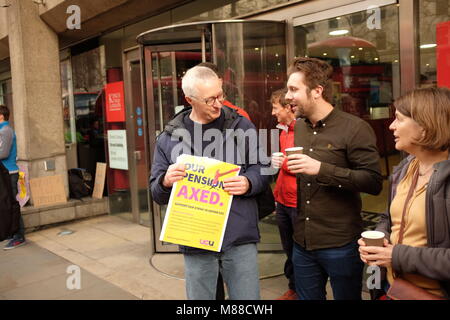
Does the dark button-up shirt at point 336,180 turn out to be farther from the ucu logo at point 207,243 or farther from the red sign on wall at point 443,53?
the red sign on wall at point 443,53

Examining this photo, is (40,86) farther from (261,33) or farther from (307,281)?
(307,281)

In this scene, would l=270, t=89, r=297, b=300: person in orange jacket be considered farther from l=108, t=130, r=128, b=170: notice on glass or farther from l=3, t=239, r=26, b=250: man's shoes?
l=3, t=239, r=26, b=250: man's shoes

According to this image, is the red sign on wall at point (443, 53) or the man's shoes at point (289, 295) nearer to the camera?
the red sign on wall at point (443, 53)

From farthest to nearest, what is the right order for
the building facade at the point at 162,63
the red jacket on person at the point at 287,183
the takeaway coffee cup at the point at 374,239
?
the building facade at the point at 162,63, the red jacket on person at the point at 287,183, the takeaway coffee cup at the point at 374,239

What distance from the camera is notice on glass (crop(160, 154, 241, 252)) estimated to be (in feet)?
6.96

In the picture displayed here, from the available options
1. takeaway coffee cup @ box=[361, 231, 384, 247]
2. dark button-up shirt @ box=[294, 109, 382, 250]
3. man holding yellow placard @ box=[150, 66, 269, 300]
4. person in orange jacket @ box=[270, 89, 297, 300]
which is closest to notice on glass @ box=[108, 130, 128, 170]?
person in orange jacket @ box=[270, 89, 297, 300]

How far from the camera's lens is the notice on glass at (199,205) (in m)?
2.12

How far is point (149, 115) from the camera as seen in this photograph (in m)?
5.12

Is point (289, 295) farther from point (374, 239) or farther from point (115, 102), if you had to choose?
point (115, 102)

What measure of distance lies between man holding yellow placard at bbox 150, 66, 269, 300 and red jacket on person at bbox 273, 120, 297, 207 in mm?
1191

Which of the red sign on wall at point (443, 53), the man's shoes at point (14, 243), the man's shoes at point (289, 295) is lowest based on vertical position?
the man's shoes at point (14, 243)

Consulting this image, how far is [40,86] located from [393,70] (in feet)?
18.8

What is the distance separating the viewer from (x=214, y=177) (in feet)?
6.94

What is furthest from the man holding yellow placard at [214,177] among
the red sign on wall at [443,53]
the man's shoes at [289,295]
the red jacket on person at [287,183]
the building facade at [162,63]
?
the building facade at [162,63]
